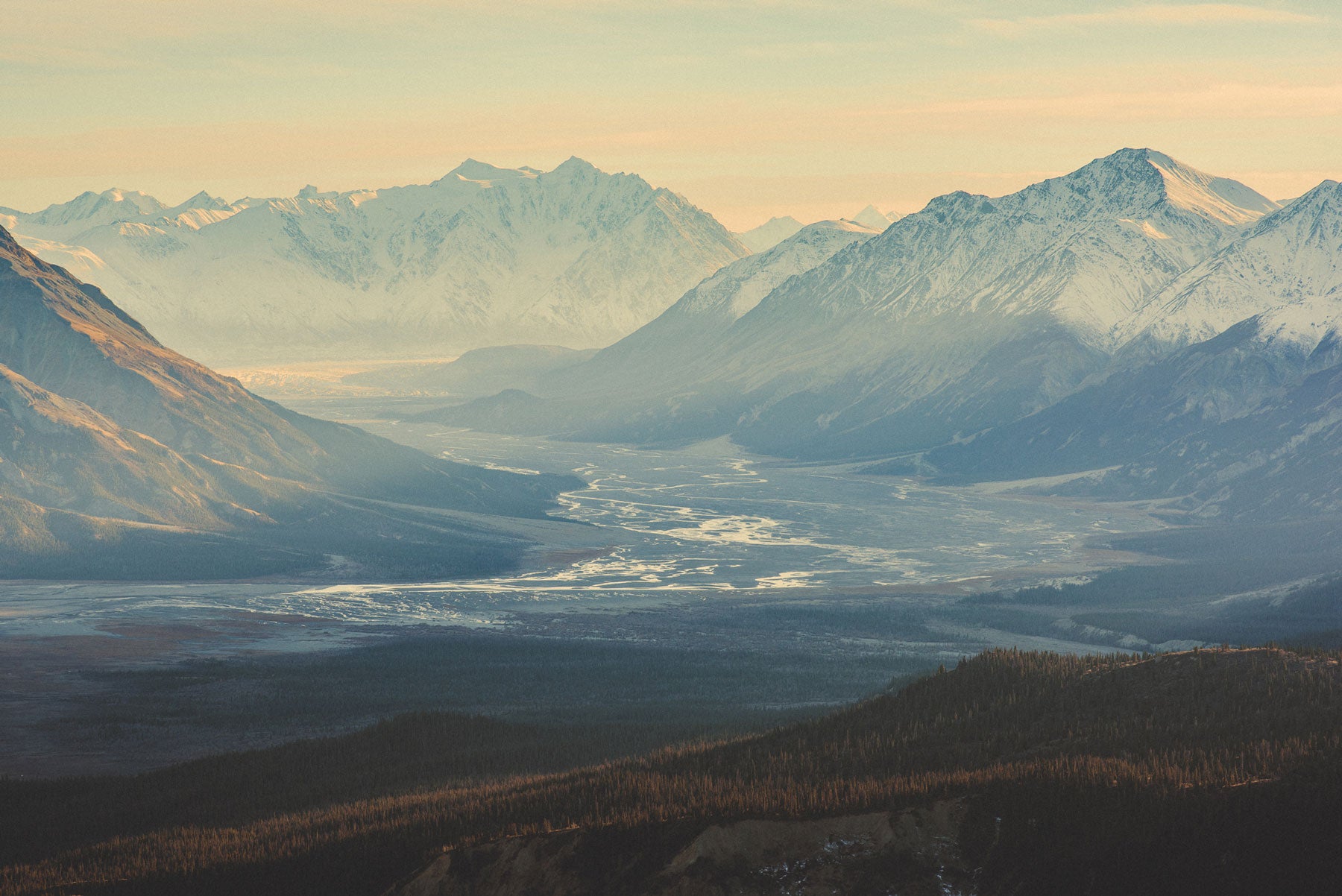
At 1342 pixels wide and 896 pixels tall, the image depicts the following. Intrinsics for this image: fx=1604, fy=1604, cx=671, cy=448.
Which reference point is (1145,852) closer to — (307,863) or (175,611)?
(307,863)

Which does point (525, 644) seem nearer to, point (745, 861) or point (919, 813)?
point (745, 861)

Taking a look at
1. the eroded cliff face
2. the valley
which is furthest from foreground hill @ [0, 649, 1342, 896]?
the valley

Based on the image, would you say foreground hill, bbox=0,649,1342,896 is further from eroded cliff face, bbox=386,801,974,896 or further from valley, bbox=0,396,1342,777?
valley, bbox=0,396,1342,777

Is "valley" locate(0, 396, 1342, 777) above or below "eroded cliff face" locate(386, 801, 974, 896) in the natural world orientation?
below

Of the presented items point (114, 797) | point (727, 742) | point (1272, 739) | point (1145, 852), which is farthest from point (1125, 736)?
point (114, 797)

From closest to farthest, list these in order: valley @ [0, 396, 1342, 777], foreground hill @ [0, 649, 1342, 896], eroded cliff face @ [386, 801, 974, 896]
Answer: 1. foreground hill @ [0, 649, 1342, 896]
2. eroded cliff face @ [386, 801, 974, 896]
3. valley @ [0, 396, 1342, 777]

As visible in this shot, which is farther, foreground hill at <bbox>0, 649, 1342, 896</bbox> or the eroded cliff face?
the eroded cliff face

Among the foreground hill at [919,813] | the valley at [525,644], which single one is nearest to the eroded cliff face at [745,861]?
the foreground hill at [919,813]

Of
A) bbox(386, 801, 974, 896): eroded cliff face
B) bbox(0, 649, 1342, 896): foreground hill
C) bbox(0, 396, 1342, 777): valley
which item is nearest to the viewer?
bbox(0, 649, 1342, 896): foreground hill
